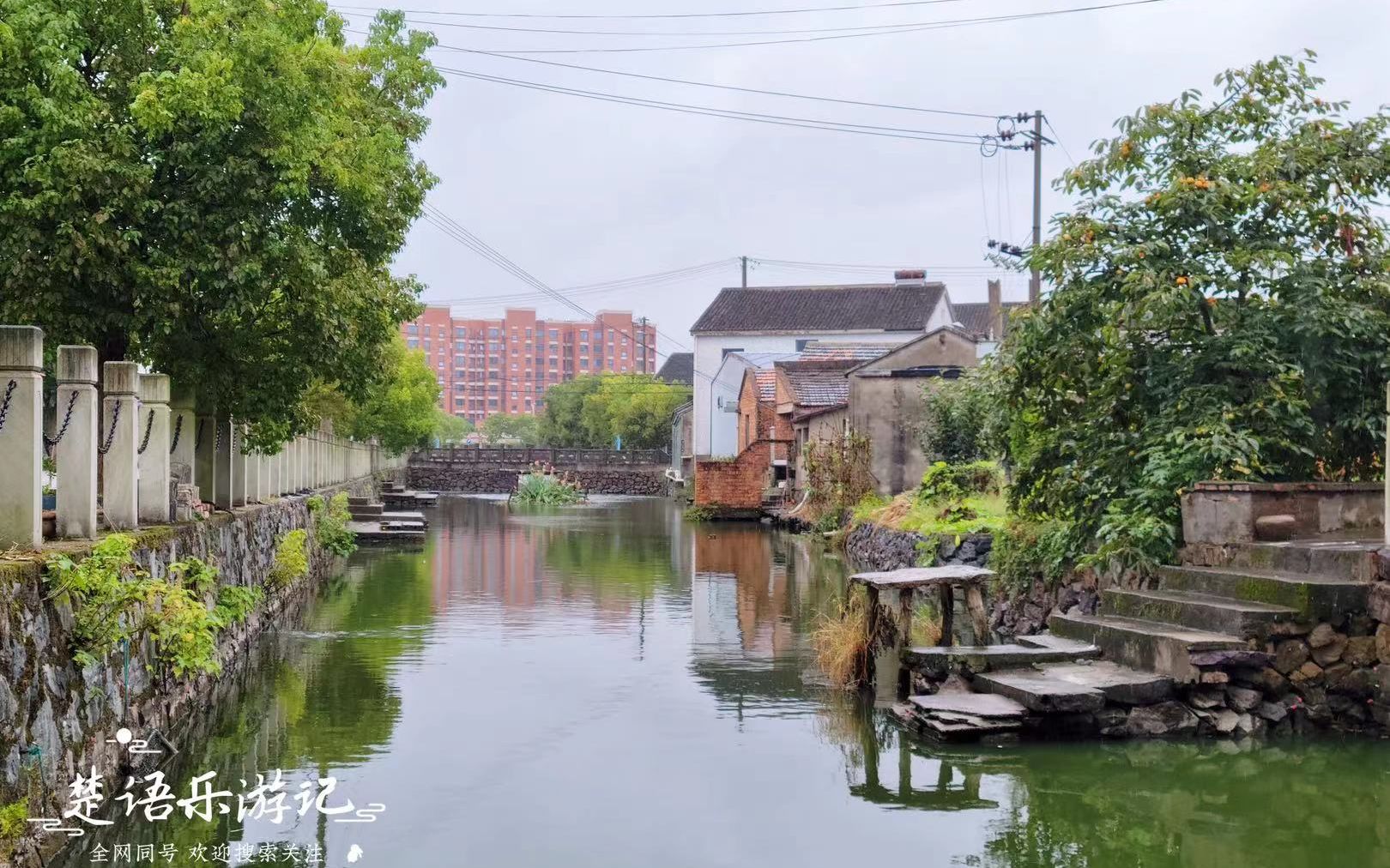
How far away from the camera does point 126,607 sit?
775 centimetres

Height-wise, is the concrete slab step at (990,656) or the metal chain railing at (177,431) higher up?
the metal chain railing at (177,431)

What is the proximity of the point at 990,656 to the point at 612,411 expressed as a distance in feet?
232

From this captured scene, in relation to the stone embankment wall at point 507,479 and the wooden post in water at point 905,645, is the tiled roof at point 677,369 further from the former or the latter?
the wooden post in water at point 905,645

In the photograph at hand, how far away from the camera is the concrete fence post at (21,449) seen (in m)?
7.29

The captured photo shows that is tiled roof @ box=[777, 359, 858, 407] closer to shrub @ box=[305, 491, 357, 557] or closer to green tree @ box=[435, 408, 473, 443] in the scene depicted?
shrub @ box=[305, 491, 357, 557]

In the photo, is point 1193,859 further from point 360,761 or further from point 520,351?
point 520,351

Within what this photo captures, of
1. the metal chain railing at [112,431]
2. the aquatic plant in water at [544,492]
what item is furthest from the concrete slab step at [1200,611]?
the aquatic plant in water at [544,492]

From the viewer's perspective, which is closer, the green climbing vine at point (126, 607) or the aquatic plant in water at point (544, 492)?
the green climbing vine at point (126, 607)

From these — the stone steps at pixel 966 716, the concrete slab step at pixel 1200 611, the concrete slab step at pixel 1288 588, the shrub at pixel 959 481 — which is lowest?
the stone steps at pixel 966 716

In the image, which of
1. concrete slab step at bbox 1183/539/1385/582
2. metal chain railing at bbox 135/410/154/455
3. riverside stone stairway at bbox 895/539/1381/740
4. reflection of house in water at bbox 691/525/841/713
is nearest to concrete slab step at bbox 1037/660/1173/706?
riverside stone stairway at bbox 895/539/1381/740

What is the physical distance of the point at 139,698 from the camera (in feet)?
28.2

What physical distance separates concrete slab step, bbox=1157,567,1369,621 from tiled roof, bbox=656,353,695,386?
77.3 m

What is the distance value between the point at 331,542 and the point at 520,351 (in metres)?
136

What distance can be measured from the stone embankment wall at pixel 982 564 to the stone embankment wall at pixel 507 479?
41.6 metres
